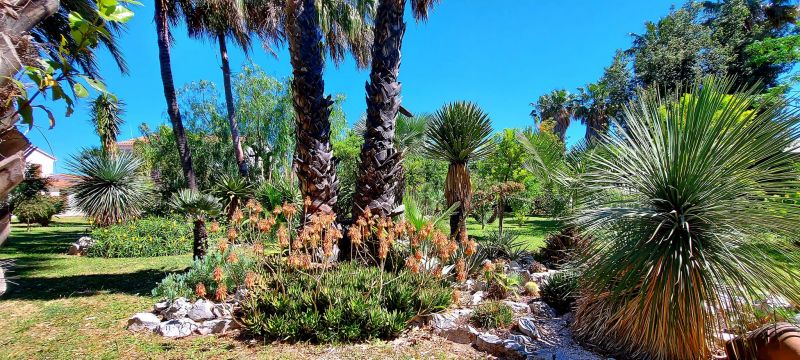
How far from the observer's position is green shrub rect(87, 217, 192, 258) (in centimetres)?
980

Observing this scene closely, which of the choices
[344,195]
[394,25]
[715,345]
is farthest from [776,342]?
[344,195]

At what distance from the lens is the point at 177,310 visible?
4.69 m

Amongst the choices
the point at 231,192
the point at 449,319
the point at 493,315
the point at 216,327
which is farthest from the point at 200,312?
the point at 231,192

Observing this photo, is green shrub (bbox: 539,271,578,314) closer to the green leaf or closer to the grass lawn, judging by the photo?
the grass lawn

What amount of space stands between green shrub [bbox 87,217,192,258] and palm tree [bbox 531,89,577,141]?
1227 inches

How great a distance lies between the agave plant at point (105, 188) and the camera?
35.1 feet

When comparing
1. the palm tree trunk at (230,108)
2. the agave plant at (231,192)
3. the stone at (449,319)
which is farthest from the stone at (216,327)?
the palm tree trunk at (230,108)

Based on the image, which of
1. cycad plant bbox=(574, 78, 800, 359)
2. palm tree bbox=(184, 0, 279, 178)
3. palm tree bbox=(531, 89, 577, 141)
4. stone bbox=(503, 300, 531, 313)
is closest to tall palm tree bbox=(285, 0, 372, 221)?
stone bbox=(503, 300, 531, 313)

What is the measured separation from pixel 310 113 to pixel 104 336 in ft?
13.6

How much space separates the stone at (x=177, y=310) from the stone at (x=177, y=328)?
0.46ft

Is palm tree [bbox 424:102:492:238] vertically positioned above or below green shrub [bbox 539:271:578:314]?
above

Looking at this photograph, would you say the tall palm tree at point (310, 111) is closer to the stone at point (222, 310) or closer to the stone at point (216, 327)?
the stone at point (222, 310)

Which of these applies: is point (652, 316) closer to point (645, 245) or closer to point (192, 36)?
point (645, 245)

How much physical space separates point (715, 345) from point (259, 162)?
19953 millimetres
